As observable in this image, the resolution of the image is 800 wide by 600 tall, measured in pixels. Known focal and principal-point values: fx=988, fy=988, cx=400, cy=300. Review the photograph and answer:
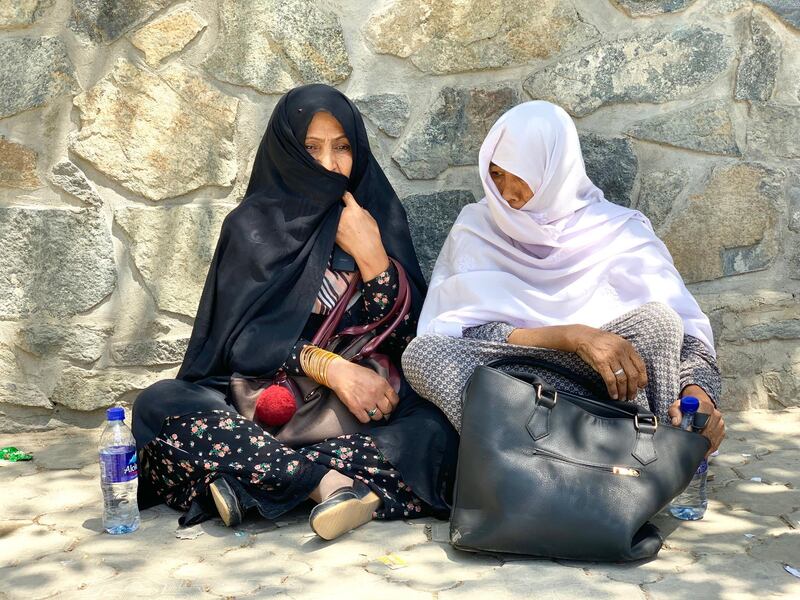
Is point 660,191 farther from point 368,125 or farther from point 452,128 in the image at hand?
point 368,125

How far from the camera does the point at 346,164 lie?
3045 millimetres

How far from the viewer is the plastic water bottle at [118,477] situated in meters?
2.56

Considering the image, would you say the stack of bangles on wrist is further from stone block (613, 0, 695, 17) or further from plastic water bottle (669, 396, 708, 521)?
stone block (613, 0, 695, 17)

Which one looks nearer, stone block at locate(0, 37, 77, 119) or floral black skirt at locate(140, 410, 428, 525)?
floral black skirt at locate(140, 410, 428, 525)

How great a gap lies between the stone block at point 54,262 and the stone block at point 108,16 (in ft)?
1.97

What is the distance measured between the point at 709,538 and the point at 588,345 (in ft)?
1.84

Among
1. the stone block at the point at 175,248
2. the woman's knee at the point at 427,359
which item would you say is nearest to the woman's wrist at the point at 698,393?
the woman's knee at the point at 427,359

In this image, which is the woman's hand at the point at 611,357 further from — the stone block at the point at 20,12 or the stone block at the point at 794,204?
the stone block at the point at 20,12

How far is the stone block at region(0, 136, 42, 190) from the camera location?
10.9ft

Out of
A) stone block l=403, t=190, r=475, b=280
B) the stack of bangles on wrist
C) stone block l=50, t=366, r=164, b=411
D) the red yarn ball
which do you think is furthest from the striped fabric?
stone block l=50, t=366, r=164, b=411

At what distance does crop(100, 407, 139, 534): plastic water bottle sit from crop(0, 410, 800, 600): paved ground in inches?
2.0

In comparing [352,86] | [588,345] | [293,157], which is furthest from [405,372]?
[352,86]

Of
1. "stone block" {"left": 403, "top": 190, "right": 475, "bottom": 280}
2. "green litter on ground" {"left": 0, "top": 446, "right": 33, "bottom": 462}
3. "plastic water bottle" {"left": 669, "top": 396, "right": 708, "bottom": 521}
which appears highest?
"stone block" {"left": 403, "top": 190, "right": 475, "bottom": 280}

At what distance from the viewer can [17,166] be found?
3.34 m
